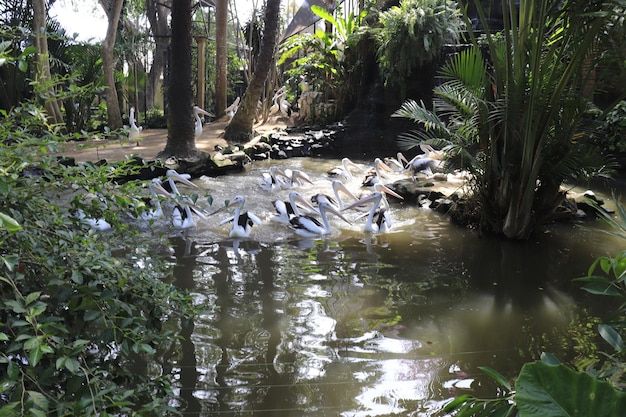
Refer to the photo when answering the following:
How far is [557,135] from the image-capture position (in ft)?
22.8

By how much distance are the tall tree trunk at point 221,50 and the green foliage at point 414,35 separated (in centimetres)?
506

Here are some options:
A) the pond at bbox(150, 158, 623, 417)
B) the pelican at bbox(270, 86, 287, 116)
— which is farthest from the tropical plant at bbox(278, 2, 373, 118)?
the pond at bbox(150, 158, 623, 417)

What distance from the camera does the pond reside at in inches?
147

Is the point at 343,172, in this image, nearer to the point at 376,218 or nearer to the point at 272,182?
the point at 272,182

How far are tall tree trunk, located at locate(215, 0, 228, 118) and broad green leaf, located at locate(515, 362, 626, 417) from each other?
57.9 feet

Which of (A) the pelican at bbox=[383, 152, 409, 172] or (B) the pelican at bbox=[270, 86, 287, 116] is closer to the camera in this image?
(A) the pelican at bbox=[383, 152, 409, 172]

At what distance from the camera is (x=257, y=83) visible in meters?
15.0

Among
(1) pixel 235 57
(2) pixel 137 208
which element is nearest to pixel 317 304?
(2) pixel 137 208

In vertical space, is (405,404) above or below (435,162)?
below

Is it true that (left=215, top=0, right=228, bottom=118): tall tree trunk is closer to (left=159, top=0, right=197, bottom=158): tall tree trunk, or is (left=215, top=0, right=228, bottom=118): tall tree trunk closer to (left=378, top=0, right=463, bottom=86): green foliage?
(left=378, top=0, right=463, bottom=86): green foliage

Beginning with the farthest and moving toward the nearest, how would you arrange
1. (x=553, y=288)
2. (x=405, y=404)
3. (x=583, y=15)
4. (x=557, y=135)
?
(x=557, y=135)
(x=553, y=288)
(x=583, y=15)
(x=405, y=404)

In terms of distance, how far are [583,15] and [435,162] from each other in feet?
21.8

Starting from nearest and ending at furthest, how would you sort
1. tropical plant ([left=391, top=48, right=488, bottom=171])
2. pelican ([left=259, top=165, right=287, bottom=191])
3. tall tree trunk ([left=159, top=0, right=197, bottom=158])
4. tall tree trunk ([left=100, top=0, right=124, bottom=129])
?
tropical plant ([left=391, top=48, right=488, bottom=171]), pelican ([left=259, top=165, right=287, bottom=191]), tall tree trunk ([left=159, top=0, right=197, bottom=158]), tall tree trunk ([left=100, top=0, right=124, bottom=129])

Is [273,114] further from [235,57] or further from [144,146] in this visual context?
[235,57]
